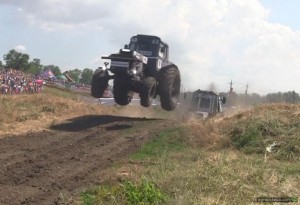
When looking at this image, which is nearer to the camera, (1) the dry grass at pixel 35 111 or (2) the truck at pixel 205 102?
(1) the dry grass at pixel 35 111

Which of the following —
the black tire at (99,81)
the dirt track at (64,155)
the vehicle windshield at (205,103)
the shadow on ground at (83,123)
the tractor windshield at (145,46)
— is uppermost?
the tractor windshield at (145,46)

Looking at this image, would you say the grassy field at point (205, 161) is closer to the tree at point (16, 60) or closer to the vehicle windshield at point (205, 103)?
the vehicle windshield at point (205, 103)

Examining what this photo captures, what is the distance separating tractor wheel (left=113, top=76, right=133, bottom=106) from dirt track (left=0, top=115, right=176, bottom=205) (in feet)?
2.91

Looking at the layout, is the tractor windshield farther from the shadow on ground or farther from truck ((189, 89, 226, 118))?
truck ((189, 89, 226, 118))

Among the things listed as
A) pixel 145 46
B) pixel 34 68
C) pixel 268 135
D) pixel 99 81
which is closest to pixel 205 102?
pixel 145 46

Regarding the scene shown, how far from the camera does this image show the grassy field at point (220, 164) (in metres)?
6.71

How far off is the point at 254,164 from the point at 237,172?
1629 millimetres

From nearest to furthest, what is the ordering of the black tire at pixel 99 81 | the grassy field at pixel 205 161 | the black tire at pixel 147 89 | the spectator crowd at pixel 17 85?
the grassy field at pixel 205 161
the black tire at pixel 147 89
the black tire at pixel 99 81
the spectator crowd at pixel 17 85

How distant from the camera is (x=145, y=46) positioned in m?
18.5

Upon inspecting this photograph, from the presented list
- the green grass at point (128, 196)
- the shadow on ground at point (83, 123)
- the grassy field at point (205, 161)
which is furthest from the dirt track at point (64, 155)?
the green grass at point (128, 196)

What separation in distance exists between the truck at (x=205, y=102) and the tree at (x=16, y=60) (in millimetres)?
55302

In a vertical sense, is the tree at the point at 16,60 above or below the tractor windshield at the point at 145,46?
above

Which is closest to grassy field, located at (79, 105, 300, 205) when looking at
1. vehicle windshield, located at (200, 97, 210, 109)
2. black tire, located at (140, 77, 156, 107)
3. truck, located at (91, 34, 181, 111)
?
black tire, located at (140, 77, 156, 107)

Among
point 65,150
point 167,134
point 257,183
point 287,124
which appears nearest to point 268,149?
point 287,124
